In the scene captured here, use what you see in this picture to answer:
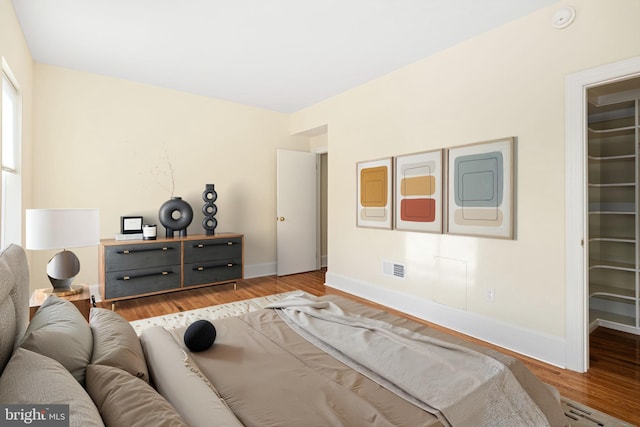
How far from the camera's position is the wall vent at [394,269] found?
11.9 feet

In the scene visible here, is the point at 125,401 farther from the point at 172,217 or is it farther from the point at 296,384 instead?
the point at 172,217

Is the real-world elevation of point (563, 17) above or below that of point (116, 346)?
above

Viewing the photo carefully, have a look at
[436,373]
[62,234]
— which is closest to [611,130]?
[436,373]

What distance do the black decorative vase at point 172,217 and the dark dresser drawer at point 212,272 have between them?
1.53 feet

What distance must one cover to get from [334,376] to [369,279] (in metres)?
2.79

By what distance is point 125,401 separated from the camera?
2.79ft

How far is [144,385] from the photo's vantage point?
0.96 m

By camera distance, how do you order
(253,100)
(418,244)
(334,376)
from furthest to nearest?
(253,100) < (418,244) < (334,376)

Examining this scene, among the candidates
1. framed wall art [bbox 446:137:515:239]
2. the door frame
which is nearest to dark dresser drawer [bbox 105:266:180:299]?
framed wall art [bbox 446:137:515:239]

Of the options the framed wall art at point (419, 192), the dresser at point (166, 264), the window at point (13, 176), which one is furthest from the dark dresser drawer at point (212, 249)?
the framed wall art at point (419, 192)

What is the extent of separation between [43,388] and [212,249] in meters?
3.58

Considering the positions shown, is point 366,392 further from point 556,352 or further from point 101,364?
point 556,352

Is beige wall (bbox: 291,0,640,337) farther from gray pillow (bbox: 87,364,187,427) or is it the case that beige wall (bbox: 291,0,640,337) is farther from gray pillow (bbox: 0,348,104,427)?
gray pillow (bbox: 0,348,104,427)

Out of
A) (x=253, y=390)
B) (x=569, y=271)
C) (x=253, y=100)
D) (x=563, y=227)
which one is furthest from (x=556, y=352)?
(x=253, y=100)
